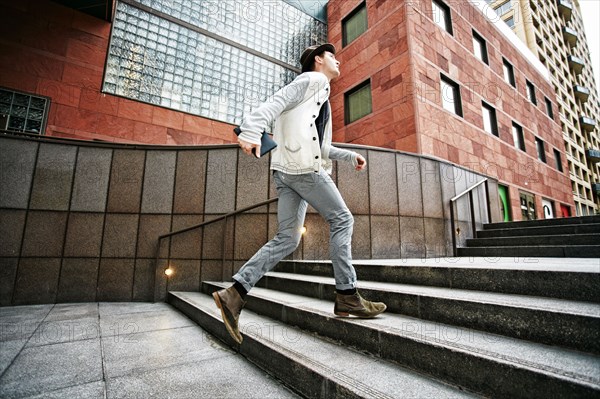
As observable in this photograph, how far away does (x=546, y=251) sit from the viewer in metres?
3.88

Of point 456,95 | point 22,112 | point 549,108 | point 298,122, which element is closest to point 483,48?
point 456,95

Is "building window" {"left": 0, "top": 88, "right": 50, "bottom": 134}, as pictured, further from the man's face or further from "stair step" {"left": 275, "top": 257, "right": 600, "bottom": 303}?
"stair step" {"left": 275, "top": 257, "right": 600, "bottom": 303}

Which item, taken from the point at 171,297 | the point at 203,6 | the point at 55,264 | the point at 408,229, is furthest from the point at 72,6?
the point at 408,229

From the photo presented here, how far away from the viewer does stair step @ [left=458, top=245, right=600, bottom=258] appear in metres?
3.36

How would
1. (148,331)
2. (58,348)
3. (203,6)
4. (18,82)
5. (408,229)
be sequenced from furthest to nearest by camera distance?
(203,6) < (18,82) < (408,229) < (148,331) < (58,348)

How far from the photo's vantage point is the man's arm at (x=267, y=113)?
1.80m

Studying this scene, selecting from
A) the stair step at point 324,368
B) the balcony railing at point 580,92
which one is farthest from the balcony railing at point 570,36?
the stair step at point 324,368

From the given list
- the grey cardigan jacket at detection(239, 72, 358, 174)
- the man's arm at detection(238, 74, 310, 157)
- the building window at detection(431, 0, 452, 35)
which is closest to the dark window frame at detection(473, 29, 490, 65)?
the building window at detection(431, 0, 452, 35)

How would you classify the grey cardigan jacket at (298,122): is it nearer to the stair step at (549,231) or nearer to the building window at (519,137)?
the stair step at (549,231)

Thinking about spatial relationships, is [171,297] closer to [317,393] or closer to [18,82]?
[317,393]

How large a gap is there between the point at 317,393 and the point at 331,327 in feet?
2.08

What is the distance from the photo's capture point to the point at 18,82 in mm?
6641

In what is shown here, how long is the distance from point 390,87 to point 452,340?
9.27m

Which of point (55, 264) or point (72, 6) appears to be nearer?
point (55, 264)
